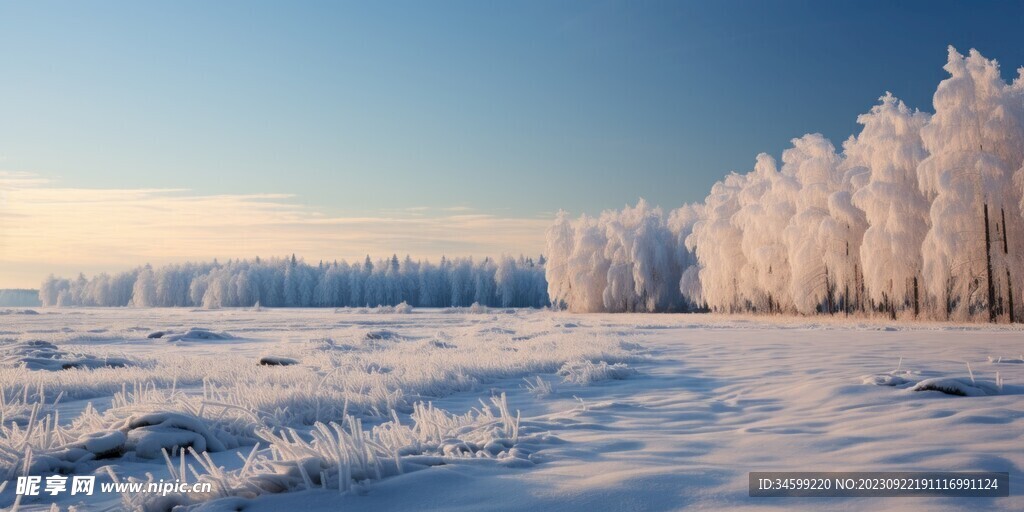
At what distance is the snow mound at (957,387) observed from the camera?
552 cm

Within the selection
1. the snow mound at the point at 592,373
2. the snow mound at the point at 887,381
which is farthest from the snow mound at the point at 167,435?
the snow mound at the point at 887,381

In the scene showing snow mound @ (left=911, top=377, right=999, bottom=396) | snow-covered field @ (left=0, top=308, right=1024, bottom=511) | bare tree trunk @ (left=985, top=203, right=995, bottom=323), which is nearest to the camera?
snow-covered field @ (left=0, top=308, right=1024, bottom=511)

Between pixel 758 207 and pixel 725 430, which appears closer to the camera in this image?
pixel 725 430

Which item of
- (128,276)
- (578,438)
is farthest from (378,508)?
(128,276)

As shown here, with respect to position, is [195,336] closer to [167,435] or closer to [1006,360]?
[167,435]

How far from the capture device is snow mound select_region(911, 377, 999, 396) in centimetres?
552

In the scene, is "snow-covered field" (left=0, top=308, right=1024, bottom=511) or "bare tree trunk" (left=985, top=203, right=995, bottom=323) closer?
"snow-covered field" (left=0, top=308, right=1024, bottom=511)

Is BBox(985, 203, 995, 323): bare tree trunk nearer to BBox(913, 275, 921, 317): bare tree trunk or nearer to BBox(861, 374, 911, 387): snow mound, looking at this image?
BBox(913, 275, 921, 317): bare tree trunk

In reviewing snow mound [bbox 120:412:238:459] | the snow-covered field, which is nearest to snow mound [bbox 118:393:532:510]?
the snow-covered field

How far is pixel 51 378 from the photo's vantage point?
830 centimetres

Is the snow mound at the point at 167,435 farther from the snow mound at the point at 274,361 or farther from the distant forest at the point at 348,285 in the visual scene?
the distant forest at the point at 348,285

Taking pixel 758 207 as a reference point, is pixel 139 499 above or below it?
below

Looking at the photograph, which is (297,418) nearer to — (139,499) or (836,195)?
(139,499)

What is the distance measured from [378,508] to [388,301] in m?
119
